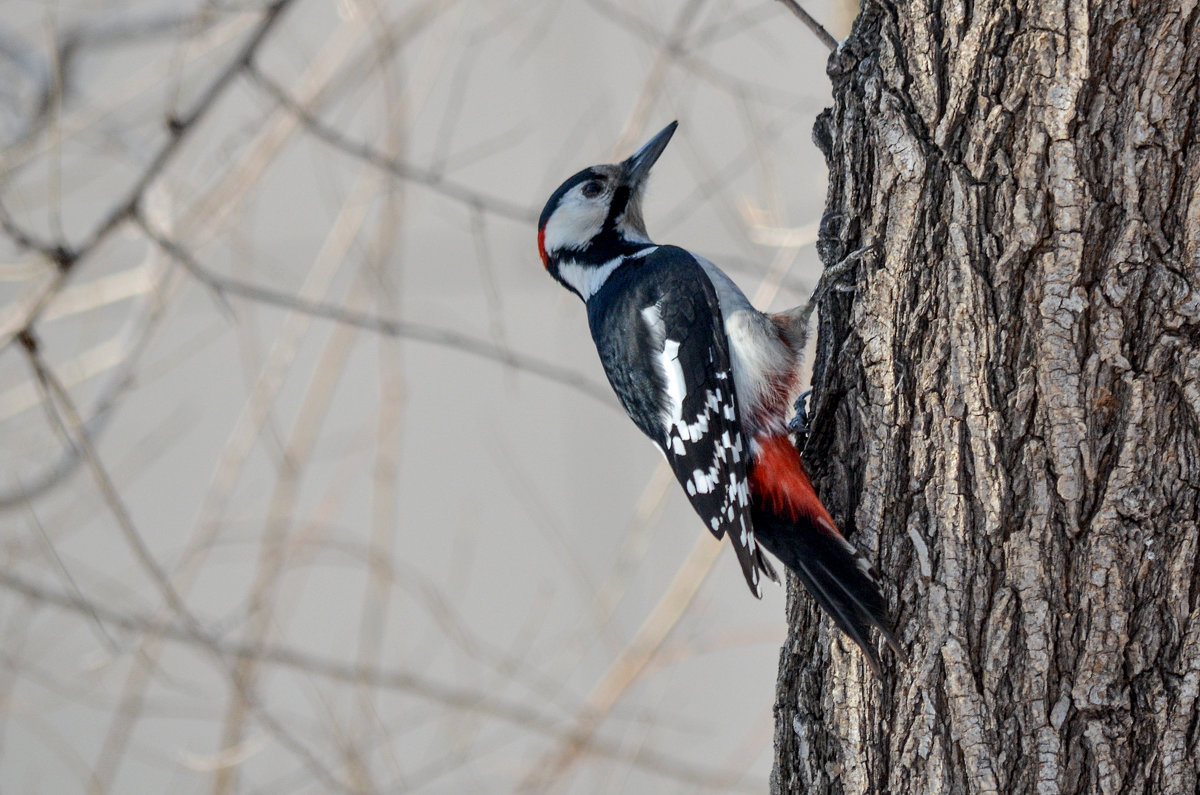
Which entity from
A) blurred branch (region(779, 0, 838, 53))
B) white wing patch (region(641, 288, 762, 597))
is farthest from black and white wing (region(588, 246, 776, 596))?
blurred branch (region(779, 0, 838, 53))

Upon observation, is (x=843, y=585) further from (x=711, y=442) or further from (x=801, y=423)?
(x=711, y=442)

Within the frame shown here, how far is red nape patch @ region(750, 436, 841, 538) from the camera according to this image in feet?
6.79

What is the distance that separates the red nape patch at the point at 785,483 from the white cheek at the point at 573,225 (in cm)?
106

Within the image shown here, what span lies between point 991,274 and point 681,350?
1105 millimetres

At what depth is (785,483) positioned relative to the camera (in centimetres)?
223

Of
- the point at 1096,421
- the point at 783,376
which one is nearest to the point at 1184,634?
the point at 1096,421

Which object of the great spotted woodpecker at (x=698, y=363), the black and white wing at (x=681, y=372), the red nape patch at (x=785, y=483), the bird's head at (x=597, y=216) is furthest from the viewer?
the bird's head at (x=597, y=216)

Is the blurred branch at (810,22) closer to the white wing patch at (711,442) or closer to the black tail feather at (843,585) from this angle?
the white wing patch at (711,442)

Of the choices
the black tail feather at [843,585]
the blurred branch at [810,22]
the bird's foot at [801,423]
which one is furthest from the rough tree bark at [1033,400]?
the bird's foot at [801,423]

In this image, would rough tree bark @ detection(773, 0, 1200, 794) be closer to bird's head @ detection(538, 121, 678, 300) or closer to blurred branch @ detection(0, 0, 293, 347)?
bird's head @ detection(538, 121, 678, 300)

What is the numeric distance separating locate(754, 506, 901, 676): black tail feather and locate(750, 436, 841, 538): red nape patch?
32mm

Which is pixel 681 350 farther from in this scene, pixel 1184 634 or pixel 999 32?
pixel 1184 634

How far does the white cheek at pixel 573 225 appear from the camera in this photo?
325 cm

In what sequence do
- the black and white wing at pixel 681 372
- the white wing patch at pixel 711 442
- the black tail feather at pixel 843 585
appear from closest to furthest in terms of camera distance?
1. the black tail feather at pixel 843 585
2. the white wing patch at pixel 711 442
3. the black and white wing at pixel 681 372
